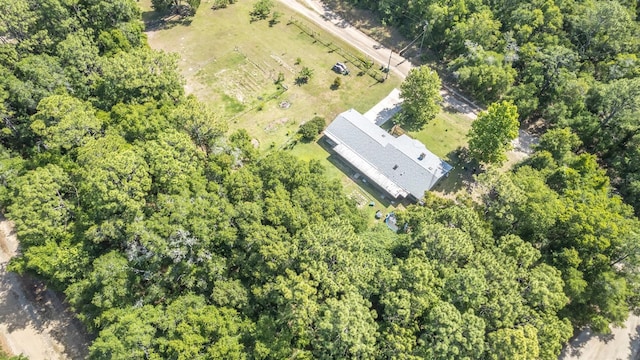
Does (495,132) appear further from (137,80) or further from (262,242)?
(137,80)

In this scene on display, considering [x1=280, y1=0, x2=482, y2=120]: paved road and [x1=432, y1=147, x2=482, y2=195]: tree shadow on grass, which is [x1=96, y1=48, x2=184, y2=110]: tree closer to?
[x1=280, y1=0, x2=482, y2=120]: paved road

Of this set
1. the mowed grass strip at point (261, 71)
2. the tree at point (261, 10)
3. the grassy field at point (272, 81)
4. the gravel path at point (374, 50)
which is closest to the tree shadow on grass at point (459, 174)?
the grassy field at point (272, 81)

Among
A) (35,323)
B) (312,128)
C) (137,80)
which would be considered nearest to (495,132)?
(312,128)

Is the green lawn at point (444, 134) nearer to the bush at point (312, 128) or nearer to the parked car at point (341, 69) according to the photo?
the bush at point (312, 128)

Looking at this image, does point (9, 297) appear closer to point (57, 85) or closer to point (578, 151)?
point (57, 85)

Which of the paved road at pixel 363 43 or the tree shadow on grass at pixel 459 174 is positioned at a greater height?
the paved road at pixel 363 43

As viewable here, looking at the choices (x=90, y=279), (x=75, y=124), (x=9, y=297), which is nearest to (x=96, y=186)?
(x=90, y=279)

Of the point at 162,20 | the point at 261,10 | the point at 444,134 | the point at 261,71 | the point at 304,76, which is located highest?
the point at 261,10
